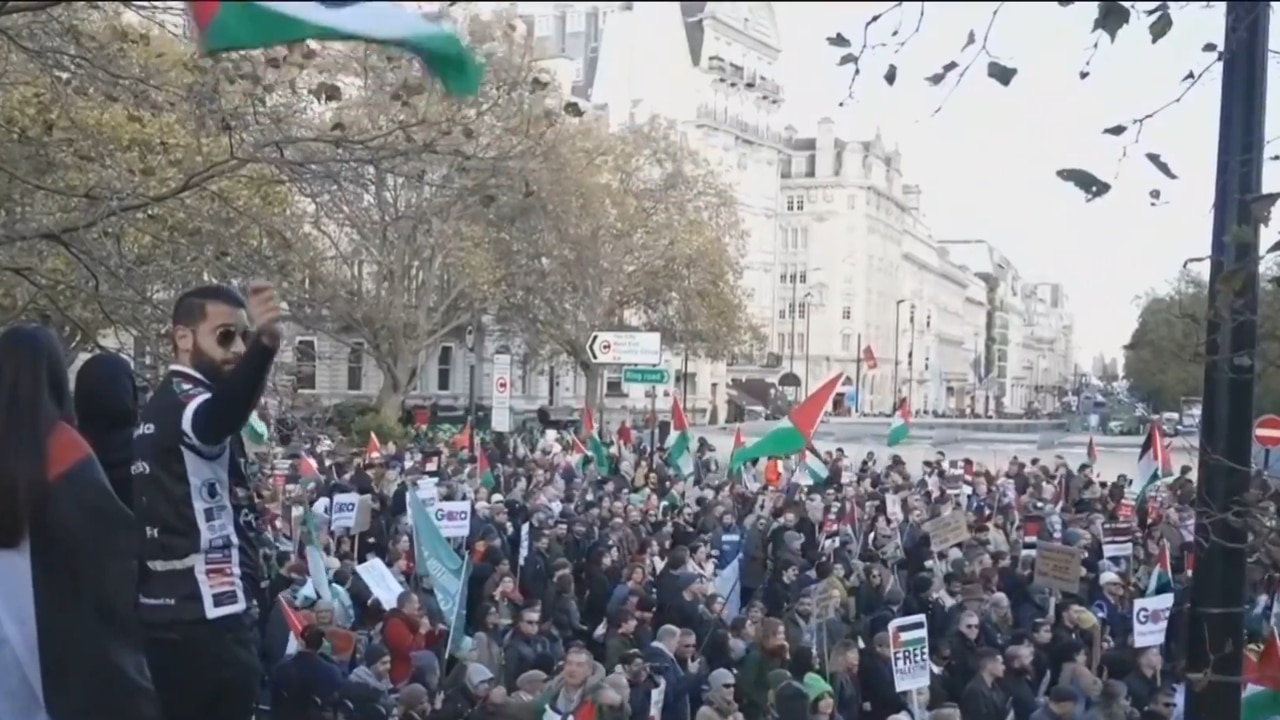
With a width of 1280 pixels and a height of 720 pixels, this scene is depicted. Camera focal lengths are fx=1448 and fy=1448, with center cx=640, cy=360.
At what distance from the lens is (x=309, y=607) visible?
413 inches

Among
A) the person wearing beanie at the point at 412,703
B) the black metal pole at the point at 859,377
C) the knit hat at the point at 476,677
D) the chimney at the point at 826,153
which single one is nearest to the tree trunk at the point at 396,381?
the knit hat at the point at 476,677

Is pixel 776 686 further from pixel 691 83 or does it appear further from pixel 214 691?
pixel 691 83

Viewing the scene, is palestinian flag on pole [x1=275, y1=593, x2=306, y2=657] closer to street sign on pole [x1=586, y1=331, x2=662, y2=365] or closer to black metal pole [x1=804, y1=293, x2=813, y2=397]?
street sign on pole [x1=586, y1=331, x2=662, y2=365]

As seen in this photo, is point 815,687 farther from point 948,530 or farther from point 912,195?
point 912,195

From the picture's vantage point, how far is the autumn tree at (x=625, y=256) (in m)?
42.4

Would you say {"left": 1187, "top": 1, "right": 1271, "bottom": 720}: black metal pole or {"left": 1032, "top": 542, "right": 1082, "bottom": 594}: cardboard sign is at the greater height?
{"left": 1187, "top": 1, "right": 1271, "bottom": 720}: black metal pole

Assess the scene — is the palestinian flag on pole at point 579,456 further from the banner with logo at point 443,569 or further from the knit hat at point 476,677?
the knit hat at point 476,677

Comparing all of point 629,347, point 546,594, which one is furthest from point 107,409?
point 629,347

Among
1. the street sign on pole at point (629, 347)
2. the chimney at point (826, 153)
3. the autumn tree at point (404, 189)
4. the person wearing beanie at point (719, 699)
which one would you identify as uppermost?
the chimney at point (826, 153)

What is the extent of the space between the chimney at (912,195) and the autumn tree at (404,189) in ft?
311

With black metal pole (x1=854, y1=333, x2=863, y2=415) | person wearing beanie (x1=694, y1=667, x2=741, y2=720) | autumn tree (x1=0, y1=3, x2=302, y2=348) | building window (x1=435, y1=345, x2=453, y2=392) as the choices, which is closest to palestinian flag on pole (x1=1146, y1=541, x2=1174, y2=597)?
person wearing beanie (x1=694, y1=667, x2=741, y2=720)

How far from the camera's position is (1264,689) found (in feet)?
28.9

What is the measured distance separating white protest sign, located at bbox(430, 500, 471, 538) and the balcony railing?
244 ft

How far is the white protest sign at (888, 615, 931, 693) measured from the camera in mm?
10391
